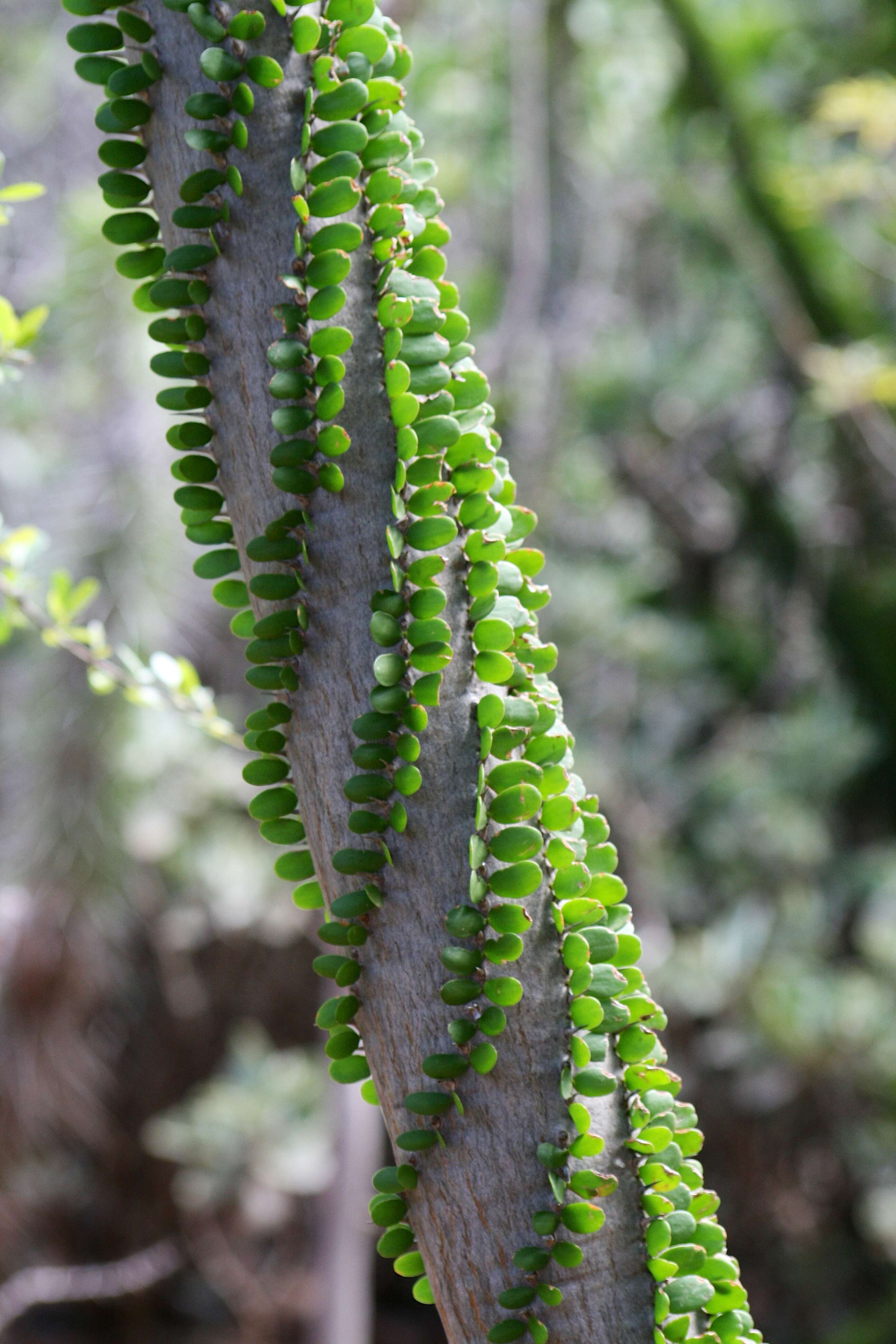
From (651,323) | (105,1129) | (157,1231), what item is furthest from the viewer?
(651,323)

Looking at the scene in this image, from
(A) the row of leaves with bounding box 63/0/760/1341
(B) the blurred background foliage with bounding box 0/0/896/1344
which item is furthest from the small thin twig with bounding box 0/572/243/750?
(B) the blurred background foliage with bounding box 0/0/896/1344

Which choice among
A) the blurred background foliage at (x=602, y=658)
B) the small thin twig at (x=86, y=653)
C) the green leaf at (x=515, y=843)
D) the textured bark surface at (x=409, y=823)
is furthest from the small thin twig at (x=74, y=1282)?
the green leaf at (x=515, y=843)

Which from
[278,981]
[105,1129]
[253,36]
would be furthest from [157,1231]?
[253,36]

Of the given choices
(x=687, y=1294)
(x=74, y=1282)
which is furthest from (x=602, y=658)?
(x=687, y=1294)

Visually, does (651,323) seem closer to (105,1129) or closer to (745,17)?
(745,17)

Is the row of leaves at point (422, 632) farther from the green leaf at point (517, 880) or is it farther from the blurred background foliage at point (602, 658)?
the blurred background foliage at point (602, 658)
